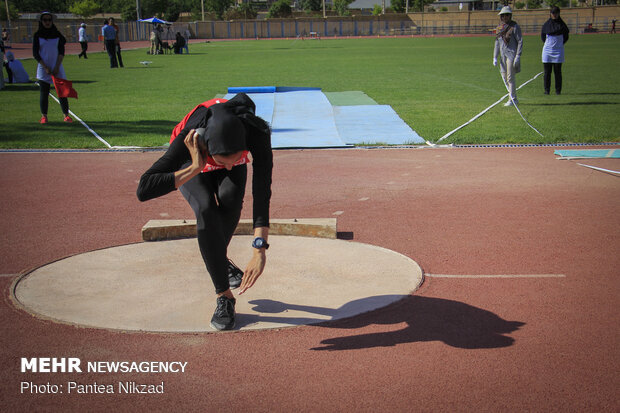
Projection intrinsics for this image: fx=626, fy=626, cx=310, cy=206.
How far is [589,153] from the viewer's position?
9953 mm

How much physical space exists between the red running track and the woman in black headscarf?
51 centimetres

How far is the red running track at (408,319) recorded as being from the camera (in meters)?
3.43

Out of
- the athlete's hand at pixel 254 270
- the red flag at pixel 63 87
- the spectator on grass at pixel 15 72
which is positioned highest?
the spectator on grass at pixel 15 72

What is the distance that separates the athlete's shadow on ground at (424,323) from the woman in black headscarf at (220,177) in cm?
65

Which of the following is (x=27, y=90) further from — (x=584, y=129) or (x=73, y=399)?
(x=73, y=399)

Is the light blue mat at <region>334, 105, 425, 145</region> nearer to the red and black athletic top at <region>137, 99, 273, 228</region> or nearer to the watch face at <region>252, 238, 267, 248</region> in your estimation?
the red and black athletic top at <region>137, 99, 273, 228</region>

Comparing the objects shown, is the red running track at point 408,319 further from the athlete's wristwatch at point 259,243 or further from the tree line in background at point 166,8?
the tree line in background at point 166,8

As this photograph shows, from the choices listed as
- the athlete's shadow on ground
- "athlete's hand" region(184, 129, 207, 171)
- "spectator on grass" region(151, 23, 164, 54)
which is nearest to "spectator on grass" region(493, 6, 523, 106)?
the athlete's shadow on ground

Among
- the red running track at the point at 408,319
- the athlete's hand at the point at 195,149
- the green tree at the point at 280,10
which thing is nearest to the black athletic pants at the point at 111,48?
the red running track at the point at 408,319

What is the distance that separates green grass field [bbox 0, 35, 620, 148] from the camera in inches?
472

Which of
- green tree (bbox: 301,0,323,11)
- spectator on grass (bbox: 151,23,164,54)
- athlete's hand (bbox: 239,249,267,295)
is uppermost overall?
green tree (bbox: 301,0,323,11)

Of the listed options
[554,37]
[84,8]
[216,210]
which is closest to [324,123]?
[554,37]

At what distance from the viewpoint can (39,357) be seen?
12.6 ft

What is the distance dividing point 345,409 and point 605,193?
5.91 m
